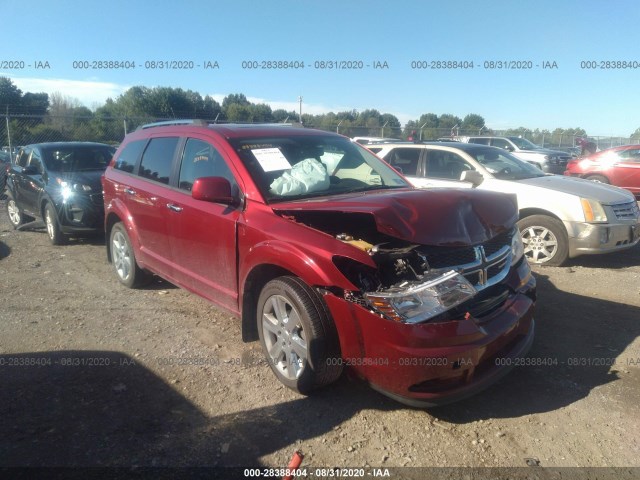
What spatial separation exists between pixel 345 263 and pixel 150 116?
21893 millimetres

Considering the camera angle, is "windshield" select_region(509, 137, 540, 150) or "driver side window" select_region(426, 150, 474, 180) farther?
"windshield" select_region(509, 137, 540, 150)

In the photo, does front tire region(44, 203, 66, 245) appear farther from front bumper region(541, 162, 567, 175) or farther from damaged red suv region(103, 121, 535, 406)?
front bumper region(541, 162, 567, 175)

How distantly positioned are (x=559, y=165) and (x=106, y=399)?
18.8m

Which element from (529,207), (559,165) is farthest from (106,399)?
(559,165)

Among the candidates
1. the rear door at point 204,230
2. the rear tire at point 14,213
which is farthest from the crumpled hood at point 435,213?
the rear tire at point 14,213

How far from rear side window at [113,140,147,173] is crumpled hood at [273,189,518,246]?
259cm

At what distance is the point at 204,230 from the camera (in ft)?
12.8

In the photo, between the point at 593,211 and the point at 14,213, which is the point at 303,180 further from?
the point at 14,213

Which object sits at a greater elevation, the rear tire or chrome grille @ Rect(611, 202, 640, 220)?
chrome grille @ Rect(611, 202, 640, 220)

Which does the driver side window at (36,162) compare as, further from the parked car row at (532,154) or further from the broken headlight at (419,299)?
the parked car row at (532,154)

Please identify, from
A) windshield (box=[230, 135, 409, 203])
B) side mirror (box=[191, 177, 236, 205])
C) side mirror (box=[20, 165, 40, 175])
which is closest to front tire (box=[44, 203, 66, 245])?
side mirror (box=[20, 165, 40, 175])

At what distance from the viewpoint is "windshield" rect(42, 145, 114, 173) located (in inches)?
325

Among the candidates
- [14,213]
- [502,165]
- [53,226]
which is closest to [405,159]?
[502,165]

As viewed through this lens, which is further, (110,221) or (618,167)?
(618,167)
